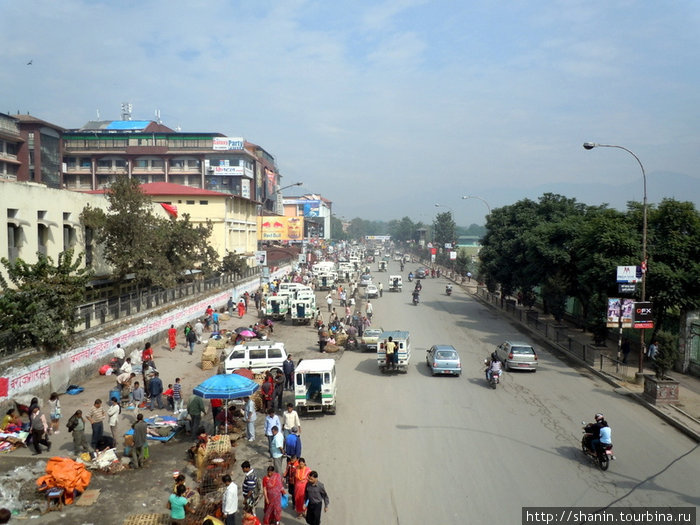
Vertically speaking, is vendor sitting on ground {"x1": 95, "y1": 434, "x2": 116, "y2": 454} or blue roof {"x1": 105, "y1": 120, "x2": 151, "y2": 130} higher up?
blue roof {"x1": 105, "y1": 120, "x2": 151, "y2": 130}

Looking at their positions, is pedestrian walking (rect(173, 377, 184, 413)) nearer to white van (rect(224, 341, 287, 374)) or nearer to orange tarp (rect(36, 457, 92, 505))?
white van (rect(224, 341, 287, 374))

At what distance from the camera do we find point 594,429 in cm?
1259

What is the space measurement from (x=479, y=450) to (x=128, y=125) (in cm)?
10825

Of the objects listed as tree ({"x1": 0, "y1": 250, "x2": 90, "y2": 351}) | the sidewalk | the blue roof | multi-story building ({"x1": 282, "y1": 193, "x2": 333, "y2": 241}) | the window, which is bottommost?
the sidewalk

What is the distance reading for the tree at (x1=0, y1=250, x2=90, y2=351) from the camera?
1703 centimetres

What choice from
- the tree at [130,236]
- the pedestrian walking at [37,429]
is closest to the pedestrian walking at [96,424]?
the pedestrian walking at [37,429]

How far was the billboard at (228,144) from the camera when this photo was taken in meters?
96.5

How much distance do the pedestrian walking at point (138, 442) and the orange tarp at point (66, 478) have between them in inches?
48.5

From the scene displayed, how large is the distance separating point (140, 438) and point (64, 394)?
316 inches

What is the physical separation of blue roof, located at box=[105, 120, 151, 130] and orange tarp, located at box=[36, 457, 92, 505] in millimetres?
102957

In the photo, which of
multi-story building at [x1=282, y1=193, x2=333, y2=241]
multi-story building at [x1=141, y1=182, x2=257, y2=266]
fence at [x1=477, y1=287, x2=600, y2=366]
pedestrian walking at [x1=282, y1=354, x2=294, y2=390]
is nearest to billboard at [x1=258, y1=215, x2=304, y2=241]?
multi-story building at [x1=141, y1=182, x2=257, y2=266]

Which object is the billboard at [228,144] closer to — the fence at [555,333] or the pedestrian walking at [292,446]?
the fence at [555,333]

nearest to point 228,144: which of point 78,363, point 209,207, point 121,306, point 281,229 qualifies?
point 281,229

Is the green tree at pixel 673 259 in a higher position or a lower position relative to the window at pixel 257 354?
higher
